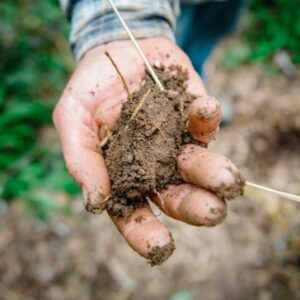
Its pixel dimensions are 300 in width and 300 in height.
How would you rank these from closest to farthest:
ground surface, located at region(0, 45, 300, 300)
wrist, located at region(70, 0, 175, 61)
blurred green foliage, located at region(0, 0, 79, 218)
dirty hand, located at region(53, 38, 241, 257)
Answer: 1. dirty hand, located at region(53, 38, 241, 257)
2. wrist, located at region(70, 0, 175, 61)
3. ground surface, located at region(0, 45, 300, 300)
4. blurred green foliage, located at region(0, 0, 79, 218)

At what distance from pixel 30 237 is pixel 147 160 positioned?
1.35 metres

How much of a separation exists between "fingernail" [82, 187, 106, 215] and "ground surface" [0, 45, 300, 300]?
112 centimetres

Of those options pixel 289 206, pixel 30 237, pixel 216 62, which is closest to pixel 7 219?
pixel 30 237

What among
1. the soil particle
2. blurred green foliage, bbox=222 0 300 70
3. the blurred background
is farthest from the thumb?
blurred green foliage, bbox=222 0 300 70

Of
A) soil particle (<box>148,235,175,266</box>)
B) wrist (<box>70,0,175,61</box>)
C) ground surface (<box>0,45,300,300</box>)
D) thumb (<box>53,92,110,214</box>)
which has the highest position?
wrist (<box>70,0,175,61</box>)

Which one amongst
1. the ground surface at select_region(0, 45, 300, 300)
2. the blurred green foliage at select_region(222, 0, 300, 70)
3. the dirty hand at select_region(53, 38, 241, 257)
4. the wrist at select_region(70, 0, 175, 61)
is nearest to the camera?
the dirty hand at select_region(53, 38, 241, 257)

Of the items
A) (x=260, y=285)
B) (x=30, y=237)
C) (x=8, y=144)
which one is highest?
(x=8, y=144)

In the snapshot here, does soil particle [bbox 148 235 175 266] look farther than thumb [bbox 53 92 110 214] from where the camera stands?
No

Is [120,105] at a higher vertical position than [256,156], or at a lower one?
higher

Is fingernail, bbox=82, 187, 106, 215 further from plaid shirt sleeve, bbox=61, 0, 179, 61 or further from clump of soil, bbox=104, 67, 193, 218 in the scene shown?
plaid shirt sleeve, bbox=61, 0, 179, 61

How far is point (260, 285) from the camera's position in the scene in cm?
234

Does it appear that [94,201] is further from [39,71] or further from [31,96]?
[39,71]

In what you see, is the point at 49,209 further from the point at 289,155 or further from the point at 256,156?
the point at 289,155

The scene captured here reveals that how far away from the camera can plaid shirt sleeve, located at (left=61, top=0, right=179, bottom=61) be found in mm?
1811
